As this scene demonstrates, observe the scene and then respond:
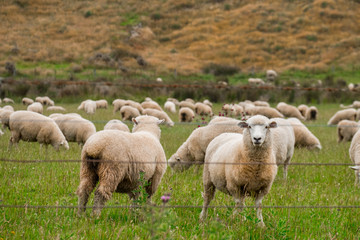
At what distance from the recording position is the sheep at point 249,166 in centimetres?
521

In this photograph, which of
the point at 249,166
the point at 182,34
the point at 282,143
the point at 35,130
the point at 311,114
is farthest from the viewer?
the point at 182,34

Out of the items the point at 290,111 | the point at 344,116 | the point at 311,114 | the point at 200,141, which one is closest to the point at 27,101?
the point at 290,111

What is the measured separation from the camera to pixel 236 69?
46.9 metres

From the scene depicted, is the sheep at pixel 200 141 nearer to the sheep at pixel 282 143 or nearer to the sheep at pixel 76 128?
the sheep at pixel 282 143

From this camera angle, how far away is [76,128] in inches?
457

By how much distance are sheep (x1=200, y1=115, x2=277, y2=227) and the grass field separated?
0.28m

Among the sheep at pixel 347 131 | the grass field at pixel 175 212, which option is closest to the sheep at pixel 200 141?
the grass field at pixel 175 212

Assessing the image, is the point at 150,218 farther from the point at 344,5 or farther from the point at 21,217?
the point at 344,5

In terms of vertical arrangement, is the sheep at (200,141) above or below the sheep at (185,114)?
above

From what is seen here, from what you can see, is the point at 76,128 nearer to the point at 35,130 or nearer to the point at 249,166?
the point at 35,130

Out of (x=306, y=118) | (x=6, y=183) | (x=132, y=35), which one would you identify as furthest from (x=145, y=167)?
(x=132, y=35)

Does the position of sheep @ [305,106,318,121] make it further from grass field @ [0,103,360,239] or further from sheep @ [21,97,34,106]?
sheep @ [21,97,34,106]

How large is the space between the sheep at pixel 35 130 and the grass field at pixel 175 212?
0.78 meters

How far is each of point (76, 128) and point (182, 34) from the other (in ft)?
168
